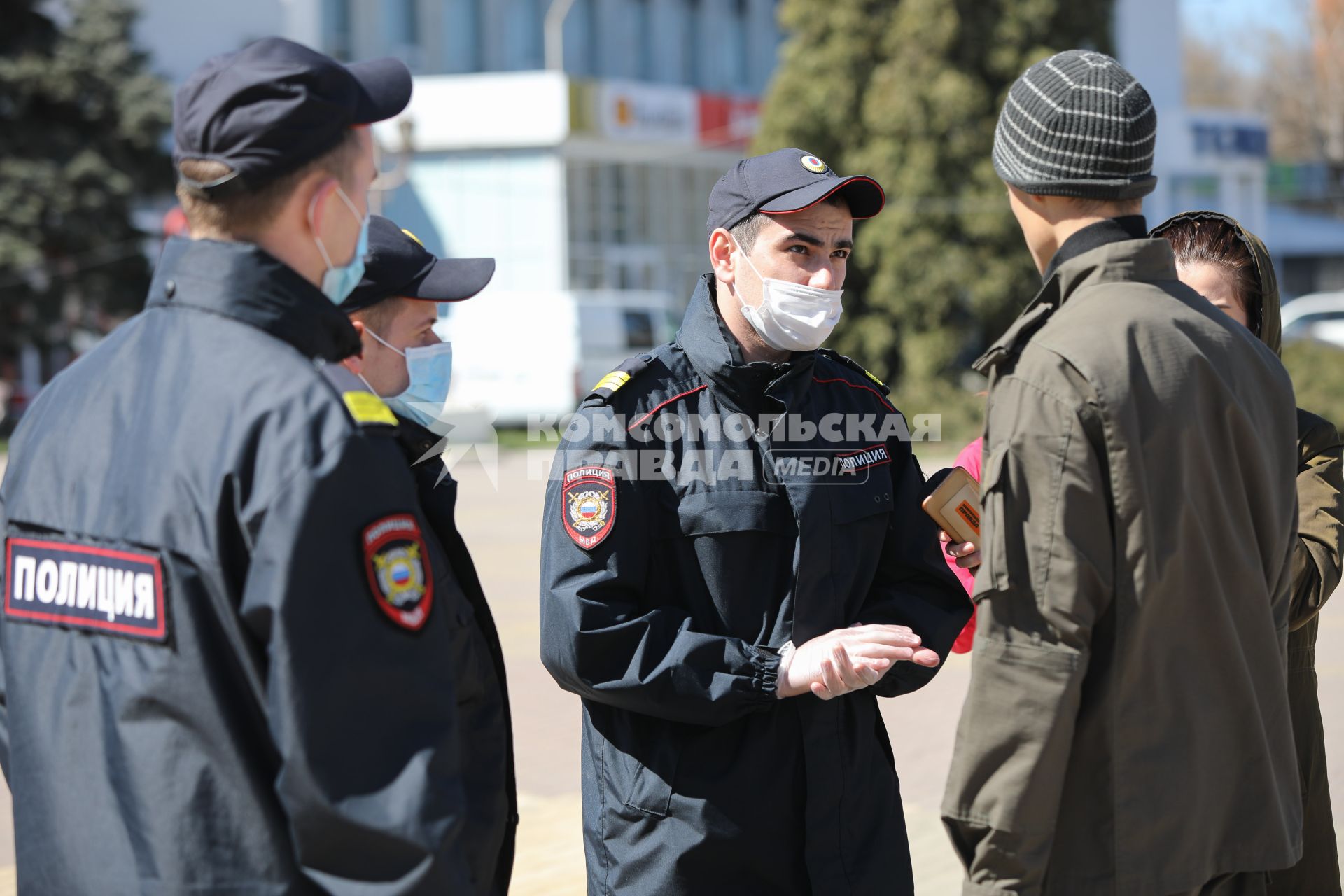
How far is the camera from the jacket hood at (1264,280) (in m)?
3.17

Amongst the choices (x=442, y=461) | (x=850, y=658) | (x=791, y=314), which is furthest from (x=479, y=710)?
(x=791, y=314)

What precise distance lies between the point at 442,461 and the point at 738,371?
0.67 meters

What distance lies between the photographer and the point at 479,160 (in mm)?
31344

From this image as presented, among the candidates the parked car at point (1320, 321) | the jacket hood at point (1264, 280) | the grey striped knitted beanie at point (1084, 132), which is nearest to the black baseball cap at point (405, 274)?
the grey striped knitted beanie at point (1084, 132)

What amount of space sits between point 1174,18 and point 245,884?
42.1 meters

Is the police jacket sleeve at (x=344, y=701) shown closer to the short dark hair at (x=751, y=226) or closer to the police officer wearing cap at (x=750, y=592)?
the police officer wearing cap at (x=750, y=592)

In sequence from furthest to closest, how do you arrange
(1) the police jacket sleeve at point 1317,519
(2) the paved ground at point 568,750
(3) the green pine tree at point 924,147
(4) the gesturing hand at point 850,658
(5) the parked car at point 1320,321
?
(5) the parked car at point 1320,321 < (3) the green pine tree at point 924,147 < (2) the paved ground at point 568,750 < (1) the police jacket sleeve at point 1317,519 < (4) the gesturing hand at point 850,658

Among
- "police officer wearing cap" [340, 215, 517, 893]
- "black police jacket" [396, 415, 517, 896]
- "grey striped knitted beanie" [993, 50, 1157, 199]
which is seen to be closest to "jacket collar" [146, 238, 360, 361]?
"police officer wearing cap" [340, 215, 517, 893]

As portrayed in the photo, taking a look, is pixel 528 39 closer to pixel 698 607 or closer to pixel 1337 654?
pixel 1337 654

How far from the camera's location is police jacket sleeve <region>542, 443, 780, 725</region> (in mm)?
2736

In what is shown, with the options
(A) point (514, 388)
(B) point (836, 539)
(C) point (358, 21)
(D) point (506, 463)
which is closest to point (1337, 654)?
(B) point (836, 539)

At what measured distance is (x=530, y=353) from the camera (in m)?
22.5

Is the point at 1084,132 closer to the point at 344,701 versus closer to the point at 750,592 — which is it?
the point at 750,592

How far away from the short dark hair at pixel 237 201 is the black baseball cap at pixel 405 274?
1.02 metres
